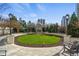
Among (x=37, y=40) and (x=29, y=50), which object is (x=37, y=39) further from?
(x=29, y=50)

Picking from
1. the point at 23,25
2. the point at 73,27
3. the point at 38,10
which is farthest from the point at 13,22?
the point at 73,27

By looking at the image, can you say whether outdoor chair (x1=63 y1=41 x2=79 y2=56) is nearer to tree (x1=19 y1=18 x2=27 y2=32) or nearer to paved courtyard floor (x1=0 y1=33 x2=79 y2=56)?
paved courtyard floor (x1=0 y1=33 x2=79 y2=56)

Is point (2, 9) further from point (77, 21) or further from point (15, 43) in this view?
point (77, 21)

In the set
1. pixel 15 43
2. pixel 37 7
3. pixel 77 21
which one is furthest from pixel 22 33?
pixel 77 21

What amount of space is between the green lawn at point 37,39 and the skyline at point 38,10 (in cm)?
26

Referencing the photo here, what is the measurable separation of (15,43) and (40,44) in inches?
16.6

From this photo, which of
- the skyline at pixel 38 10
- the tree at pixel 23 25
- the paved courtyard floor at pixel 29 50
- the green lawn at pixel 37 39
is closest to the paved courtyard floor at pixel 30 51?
the paved courtyard floor at pixel 29 50

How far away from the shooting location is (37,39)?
421 cm

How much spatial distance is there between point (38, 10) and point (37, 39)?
0.49m

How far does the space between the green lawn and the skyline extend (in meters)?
0.26

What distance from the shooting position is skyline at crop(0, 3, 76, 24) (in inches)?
163

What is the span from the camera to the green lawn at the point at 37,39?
4.20m

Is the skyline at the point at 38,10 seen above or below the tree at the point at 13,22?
above

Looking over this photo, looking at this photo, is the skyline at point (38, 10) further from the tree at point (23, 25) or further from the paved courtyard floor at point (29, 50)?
the paved courtyard floor at point (29, 50)
